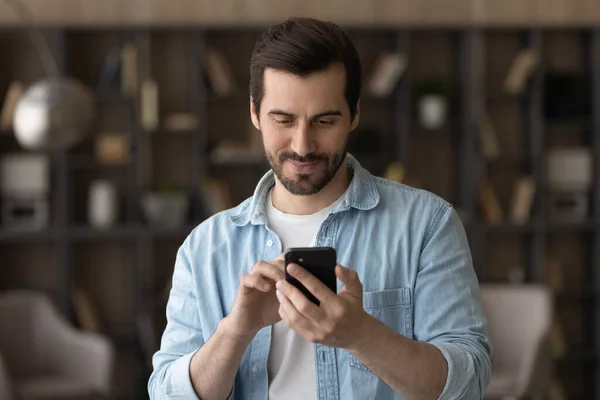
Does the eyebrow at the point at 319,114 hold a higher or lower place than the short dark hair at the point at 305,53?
lower

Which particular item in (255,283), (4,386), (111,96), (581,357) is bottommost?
(581,357)

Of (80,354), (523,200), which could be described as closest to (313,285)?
(80,354)

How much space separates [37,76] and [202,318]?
14.2ft

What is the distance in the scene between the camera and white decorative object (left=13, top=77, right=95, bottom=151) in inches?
166

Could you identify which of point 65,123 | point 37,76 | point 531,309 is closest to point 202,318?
point 65,123

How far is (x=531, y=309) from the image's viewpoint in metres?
5.40

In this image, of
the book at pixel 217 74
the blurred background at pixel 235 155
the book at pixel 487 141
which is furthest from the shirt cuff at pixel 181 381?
the book at pixel 487 141

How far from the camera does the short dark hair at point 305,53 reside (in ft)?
5.75

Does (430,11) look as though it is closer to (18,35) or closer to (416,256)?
(18,35)

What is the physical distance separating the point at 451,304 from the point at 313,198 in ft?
1.11

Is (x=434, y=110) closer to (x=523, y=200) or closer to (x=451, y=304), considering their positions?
(x=523, y=200)

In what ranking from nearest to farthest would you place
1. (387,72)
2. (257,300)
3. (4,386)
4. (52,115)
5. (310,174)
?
(257,300)
(310,174)
(52,115)
(4,386)
(387,72)

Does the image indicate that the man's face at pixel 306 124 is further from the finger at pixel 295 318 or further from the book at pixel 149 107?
the book at pixel 149 107

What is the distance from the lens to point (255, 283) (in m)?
1.64
